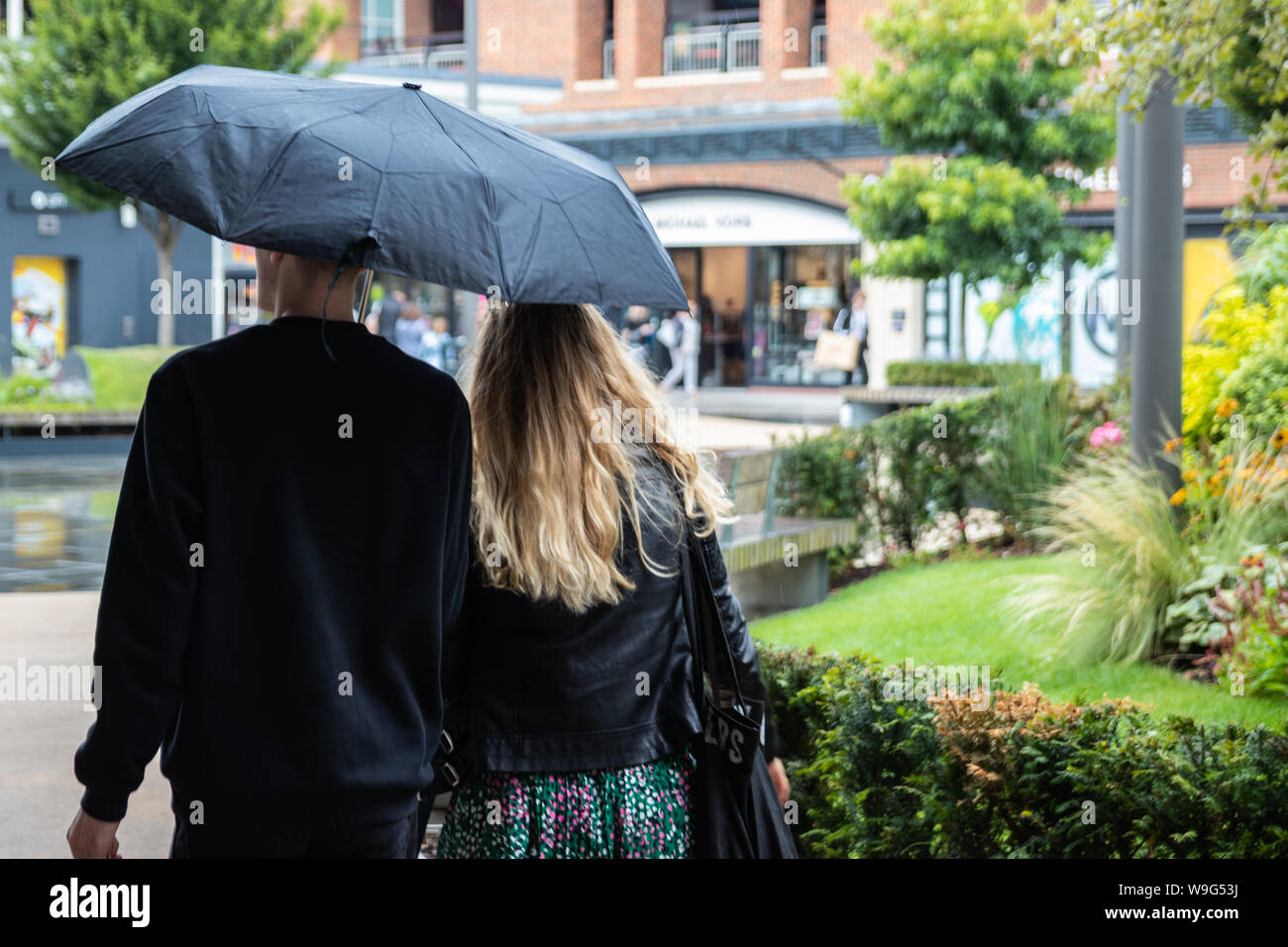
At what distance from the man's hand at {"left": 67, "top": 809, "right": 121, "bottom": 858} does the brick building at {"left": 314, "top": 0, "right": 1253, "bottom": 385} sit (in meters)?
26.8

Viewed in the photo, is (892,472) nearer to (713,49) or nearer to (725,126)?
(725,126)

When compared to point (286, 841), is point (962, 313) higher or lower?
higher

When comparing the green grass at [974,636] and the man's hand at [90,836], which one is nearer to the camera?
the man's hand at [90,836]

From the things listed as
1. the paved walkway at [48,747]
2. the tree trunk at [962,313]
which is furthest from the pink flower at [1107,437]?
the tree trunk at [962,313]

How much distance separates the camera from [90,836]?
2377 mm

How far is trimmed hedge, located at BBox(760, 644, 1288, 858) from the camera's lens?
3.38m

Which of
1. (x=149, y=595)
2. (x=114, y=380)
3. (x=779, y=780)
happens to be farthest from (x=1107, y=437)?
(x=114, y=380)

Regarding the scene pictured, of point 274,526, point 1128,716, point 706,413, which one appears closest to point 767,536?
point 1128,716

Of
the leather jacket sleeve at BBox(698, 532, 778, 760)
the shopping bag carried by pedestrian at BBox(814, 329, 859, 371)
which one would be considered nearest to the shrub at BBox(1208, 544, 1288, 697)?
the leather jacket sleeve at BBox(698, 532, 778, 760)

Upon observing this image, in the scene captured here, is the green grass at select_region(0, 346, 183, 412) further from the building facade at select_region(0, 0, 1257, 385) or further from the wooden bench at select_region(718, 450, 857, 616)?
the wooden bench at select_region(718, 450, 857, 616)

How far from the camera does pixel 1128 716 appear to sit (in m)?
3.79

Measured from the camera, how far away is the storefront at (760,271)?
31203 mm

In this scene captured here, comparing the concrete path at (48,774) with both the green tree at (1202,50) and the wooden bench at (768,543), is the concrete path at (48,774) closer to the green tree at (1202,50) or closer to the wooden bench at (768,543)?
the wooden bench at (768,543)

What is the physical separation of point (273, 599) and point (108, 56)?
21.5 m
